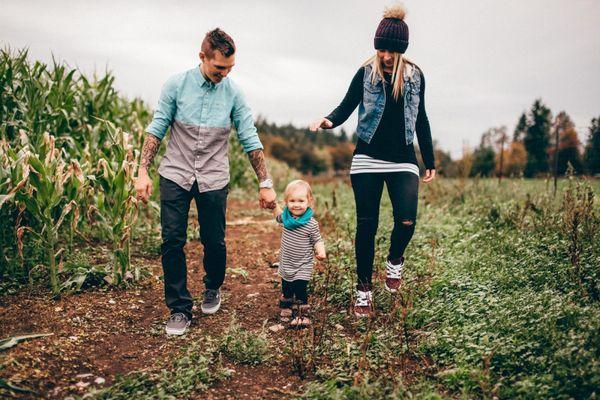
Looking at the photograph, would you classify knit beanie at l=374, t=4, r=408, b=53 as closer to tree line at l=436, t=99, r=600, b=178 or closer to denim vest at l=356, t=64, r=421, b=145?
denim vest at l=356, t=64, r=421, b=145

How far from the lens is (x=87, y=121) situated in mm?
6078

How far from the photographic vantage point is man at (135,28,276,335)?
11.4 ft

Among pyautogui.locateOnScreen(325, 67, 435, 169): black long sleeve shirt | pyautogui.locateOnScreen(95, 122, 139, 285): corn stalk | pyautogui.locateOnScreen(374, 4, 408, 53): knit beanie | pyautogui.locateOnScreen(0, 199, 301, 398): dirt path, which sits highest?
pyautogui.locateOnScreen(374, 4, 408, 53): knit beanie

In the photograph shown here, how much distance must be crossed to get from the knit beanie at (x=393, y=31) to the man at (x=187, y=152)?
3.65 feet

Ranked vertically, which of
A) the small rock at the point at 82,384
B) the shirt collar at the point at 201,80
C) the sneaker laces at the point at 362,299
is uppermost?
the shirt collar at the point at 201,80

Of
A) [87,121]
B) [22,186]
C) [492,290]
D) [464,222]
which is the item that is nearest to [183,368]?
[22,186]

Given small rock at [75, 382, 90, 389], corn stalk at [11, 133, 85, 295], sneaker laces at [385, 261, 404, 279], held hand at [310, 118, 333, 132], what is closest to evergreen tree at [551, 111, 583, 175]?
sneaker laces at [385, 261, 404, 279]

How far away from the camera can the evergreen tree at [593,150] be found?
649 centimetres

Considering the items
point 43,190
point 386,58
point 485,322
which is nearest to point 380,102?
point 386,58

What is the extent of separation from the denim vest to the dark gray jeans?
1264 millimetres

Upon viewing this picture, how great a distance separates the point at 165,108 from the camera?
3506 mm

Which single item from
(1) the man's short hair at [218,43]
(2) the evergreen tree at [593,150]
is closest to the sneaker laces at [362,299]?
(1) the man's short hair at [218,43]

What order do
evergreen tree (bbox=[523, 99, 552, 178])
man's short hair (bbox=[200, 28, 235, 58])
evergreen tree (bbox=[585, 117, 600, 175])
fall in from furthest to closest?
evergreen tree (bbox=[523, 99, 552, 178])
evergreen tree (bbox=[585, 117, 600, 175])
man's short hair (bbox=[200, 28, 235, 58])

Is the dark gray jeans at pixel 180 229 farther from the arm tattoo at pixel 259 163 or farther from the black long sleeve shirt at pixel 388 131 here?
the black long sleeve shirt at pixel 388 131
